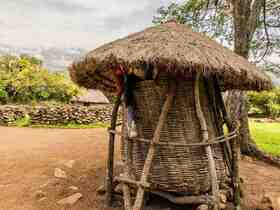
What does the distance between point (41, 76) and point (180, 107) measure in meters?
21.2

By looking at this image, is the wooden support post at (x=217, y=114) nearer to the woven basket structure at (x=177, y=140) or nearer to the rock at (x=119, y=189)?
the woven basket structure at (x=177, y=140)

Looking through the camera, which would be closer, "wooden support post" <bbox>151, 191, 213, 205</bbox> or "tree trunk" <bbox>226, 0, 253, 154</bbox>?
"wooden support post" <bbox>151, 191, 213, 205</bbox>

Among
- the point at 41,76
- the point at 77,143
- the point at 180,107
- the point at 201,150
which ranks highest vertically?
the point at 41,76

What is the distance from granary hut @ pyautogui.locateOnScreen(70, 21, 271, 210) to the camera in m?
3.19

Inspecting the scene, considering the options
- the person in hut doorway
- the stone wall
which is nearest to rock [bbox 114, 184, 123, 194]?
the person in hut doorway

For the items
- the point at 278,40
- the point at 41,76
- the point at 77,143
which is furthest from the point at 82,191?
the point at 41,76

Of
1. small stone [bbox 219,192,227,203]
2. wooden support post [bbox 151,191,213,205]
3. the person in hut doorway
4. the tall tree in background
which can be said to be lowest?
small stone [bbox 219,192,227,203]

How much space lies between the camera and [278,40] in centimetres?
853

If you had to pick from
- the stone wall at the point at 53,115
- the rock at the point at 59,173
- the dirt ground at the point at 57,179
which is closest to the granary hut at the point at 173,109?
the dirt ground at the point at 57,179

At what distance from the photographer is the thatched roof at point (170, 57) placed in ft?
9.92

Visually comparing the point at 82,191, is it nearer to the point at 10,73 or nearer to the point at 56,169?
the point at 56,169

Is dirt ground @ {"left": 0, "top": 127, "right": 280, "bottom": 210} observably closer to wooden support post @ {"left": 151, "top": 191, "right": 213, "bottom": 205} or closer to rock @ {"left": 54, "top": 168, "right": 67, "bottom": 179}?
rock @ {"left": 54, "top": 168, "right": 67, "bottom": 179}

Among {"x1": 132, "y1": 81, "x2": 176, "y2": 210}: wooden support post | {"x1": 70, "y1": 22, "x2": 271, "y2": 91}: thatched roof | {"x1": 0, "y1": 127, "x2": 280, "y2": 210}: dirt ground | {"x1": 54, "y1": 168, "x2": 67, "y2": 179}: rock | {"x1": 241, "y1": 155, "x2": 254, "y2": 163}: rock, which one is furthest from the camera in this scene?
{"x1": 241, "y1": 155, "x2": 254, "y2": 163}: rock

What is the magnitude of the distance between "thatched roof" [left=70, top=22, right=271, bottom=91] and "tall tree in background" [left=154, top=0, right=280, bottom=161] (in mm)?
3745
